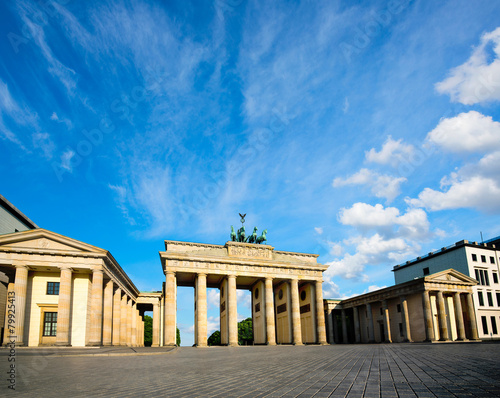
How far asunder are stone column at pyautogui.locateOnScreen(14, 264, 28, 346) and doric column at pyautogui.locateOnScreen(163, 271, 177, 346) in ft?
55.6

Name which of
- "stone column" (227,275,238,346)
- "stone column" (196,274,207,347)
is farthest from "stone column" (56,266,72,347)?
"stone column" (227,275,238,346)

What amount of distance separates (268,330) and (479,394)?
49.1 m

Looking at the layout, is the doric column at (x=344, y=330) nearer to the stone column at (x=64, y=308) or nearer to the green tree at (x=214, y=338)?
the stone column at (x=64, y=308)

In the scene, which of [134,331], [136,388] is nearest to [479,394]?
[136,388]

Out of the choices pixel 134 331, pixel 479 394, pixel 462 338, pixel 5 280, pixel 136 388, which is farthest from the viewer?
pixel 134 331

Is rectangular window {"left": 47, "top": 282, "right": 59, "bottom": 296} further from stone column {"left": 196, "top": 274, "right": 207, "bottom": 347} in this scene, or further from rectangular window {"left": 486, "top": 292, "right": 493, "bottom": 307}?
rectangular window {"left": 486, "top": 292, "right": 493, "bottom": 307}

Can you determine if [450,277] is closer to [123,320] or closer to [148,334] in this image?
[123,320]

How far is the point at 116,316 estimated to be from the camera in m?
44.2

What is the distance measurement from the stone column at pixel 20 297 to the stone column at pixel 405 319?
47.1 metres

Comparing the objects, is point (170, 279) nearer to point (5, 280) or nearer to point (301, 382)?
point (5, 280)

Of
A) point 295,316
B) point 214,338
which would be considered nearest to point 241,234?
point 295,316

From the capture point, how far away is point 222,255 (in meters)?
53.7

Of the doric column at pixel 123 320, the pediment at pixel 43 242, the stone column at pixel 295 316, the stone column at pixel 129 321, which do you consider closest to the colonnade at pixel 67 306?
the pediment at pixel 43 242

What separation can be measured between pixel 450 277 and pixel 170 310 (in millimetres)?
40244
